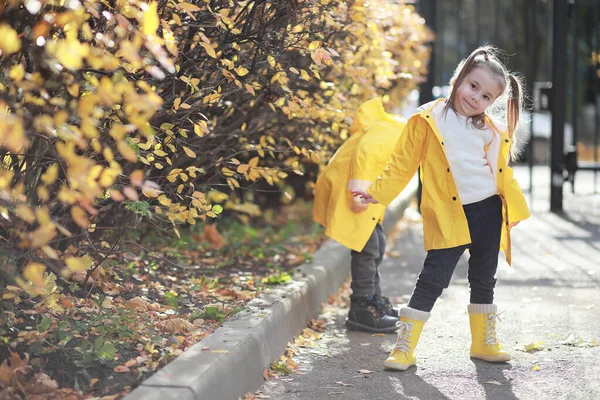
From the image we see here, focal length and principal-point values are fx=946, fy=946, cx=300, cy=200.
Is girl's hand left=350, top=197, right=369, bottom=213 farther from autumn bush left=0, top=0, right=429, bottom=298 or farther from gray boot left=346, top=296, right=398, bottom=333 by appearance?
gray boot left=346, top=296, right=398, bottom=333

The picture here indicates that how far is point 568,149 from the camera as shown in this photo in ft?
A: 34.3

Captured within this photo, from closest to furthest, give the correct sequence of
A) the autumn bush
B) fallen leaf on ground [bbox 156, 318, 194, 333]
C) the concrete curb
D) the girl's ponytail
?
the autumn bush
the concrete curb
fallen leaf on ground [bbox 156, 318, 194, 333]
the girl's ponytail

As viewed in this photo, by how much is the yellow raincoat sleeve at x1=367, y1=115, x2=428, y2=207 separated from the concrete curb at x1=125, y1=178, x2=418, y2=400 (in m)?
0.76

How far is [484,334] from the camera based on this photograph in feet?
14.7

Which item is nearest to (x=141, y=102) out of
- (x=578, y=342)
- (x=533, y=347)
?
(x=533, y=347)

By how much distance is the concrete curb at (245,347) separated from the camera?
3.18 metres

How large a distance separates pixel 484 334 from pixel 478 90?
115 centimetres

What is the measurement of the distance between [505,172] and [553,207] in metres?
6.30

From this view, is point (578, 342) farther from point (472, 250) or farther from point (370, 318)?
point (370, 318)

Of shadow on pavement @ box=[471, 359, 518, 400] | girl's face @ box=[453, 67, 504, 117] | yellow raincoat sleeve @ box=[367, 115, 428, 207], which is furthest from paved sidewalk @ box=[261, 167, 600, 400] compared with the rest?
girl's face @ box=[453, 67, 504, 117]

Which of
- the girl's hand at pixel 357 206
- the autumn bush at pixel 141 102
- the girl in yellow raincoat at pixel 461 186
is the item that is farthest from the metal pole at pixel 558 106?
the girl in yellow raincoat at pixel 461 186

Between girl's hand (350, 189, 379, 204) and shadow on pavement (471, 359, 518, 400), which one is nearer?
shadow on pavement (471, 359, 518, 400)

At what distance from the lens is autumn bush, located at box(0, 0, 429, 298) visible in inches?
108

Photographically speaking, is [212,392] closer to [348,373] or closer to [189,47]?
[348,373]
